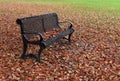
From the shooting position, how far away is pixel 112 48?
1087cm

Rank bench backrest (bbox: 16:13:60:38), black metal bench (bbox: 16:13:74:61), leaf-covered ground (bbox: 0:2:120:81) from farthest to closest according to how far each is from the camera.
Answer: bench backrest (bbox: 16:13:60:38), black metal bench (bbox: 16:13:74:61), leaf-covered ground (bbox: 0:2:120:81)

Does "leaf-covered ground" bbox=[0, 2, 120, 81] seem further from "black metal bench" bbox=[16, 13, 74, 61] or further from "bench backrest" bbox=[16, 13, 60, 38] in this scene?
"bench backrest" bbox=[16, 13, 60, 38]

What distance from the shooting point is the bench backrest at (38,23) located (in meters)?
9.19

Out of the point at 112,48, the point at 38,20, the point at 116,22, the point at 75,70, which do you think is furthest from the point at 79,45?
the point at 116,22

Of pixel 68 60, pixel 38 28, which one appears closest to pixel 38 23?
pixel 38 28

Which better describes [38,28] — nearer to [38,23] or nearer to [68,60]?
[38,23]

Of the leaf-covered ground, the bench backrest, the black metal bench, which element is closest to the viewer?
the leaf-covered ground

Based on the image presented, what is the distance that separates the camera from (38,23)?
10.1 meters

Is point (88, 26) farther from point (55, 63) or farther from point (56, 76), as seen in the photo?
point (56, 76)

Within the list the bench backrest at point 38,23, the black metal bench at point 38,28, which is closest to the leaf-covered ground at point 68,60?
the black metal bench at point 38,28

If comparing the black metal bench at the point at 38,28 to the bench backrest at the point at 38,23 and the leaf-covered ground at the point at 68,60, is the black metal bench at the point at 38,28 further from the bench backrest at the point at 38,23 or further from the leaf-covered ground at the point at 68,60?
the leaf-covered ground at the point at 68,60

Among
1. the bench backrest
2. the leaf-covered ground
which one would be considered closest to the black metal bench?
the bench backrest

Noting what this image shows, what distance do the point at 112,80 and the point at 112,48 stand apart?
314cm

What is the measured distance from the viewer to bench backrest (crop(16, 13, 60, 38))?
30.1 ft
